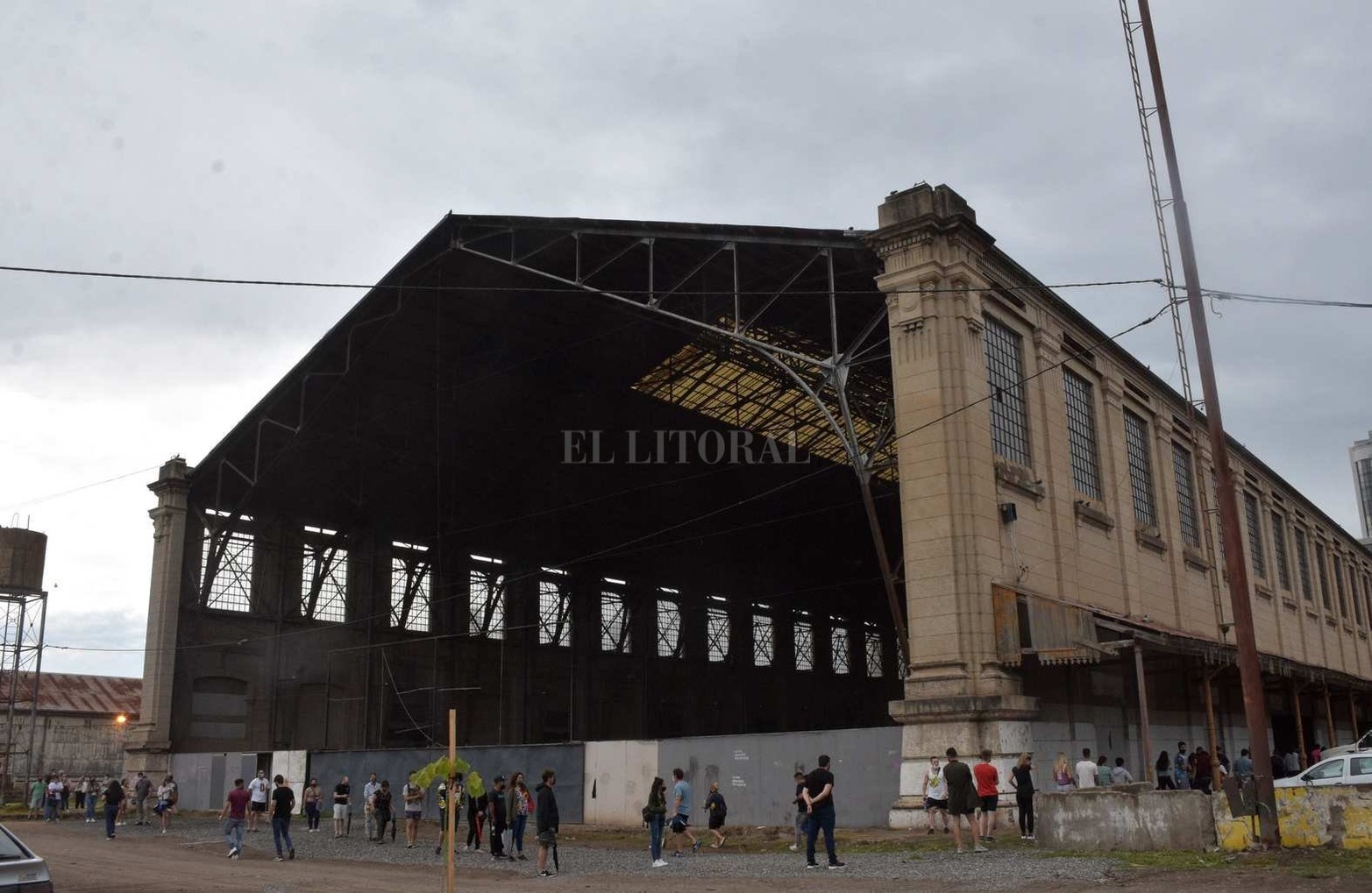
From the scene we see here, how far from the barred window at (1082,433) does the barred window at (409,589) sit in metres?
29.7

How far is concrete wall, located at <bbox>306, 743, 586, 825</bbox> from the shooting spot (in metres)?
29.7

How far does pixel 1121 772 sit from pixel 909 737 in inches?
214

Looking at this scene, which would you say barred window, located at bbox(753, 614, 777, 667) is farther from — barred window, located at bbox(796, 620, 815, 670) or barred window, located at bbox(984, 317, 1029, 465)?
barred window, located at bbox(984, 317, 1029, 465)

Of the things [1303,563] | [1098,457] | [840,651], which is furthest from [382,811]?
[840,651]

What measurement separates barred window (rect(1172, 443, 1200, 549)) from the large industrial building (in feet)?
0.47

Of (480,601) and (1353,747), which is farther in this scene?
(480,601)

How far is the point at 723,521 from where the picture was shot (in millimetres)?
49500

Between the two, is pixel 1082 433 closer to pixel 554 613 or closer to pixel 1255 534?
pixel 1255 534

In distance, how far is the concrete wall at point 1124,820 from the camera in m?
15.8

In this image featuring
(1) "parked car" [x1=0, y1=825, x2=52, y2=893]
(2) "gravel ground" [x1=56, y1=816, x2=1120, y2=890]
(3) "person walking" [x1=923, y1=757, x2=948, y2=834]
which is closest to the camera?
(1) "parked car" [x1=0, y1=825, x2=52, y2=893]

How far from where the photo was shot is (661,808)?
20.2 m

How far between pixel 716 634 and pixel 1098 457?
34.7 metres

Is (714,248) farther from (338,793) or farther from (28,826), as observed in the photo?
(28,826)

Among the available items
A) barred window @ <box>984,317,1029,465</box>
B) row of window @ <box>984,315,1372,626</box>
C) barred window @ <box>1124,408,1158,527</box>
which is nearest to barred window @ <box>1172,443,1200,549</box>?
row of window @ <box>984,315,1372,626</box>
